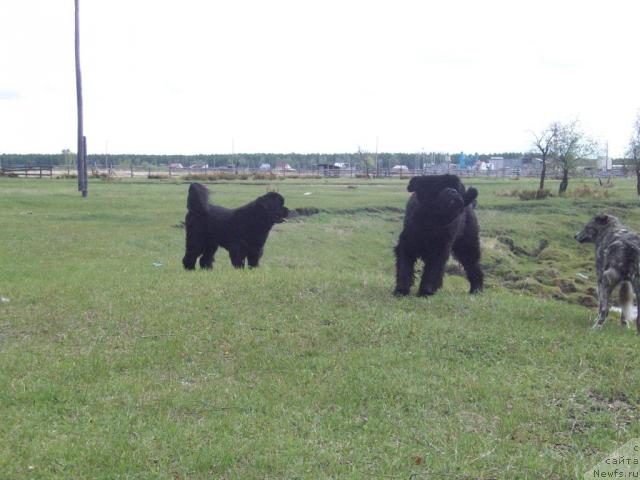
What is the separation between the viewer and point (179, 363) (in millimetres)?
8266

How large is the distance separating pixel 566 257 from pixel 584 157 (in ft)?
89.3

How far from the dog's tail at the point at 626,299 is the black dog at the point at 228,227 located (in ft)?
25.0

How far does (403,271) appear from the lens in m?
11.7

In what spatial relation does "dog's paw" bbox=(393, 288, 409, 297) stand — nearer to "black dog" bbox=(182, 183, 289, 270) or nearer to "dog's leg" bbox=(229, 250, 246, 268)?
"black dog" bbox=(182, 183, 289, 270)

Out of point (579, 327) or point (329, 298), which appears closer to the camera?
point (579, 327)

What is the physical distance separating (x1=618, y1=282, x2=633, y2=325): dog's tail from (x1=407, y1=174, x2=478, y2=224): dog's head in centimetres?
278

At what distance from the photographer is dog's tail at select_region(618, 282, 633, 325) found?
32.3 feet

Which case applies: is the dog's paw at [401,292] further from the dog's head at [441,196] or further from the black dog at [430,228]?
the dog's head at [441,196]

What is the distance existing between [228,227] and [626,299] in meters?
8.27

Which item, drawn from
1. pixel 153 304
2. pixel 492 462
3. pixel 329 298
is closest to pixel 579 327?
pixel 329 298

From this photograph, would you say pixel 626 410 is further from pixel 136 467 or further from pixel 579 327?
pixel 136 467

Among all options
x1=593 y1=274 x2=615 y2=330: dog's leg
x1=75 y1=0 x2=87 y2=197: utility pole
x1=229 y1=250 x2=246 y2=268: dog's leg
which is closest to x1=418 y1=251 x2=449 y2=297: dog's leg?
x1=593 y1=274 x2=615 y2=330: dog's leg

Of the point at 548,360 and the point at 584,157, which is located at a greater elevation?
the point at 584,157

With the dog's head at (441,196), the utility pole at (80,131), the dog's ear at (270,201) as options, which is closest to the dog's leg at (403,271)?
the dog's head at (441,196)
